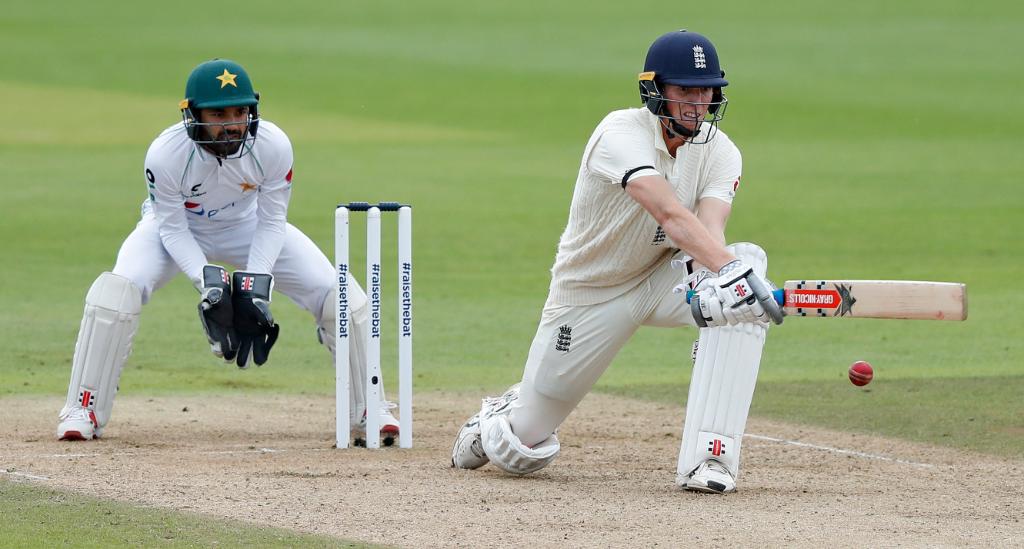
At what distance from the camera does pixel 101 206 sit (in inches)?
687

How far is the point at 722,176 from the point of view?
18.7ft

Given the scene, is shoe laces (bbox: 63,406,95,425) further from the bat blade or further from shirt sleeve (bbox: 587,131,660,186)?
the bat blade

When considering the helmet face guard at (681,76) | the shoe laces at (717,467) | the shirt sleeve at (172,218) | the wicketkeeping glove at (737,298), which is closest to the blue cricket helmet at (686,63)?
the helmet face guard at (681,76)

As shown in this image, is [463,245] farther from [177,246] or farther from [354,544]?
[354,544]

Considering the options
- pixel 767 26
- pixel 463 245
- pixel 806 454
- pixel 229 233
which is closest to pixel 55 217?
pixel 463 245

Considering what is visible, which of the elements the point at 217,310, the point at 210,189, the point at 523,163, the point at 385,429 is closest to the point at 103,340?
the point at 217,310

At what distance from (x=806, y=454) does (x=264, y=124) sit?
9.02 ft

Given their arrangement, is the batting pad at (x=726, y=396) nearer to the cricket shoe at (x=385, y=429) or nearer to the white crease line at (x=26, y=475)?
the cricket shoe at (x=385, y=429)

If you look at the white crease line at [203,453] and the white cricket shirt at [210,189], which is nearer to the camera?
the white crease line at [203,453]

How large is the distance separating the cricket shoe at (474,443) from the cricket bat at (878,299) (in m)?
1.36

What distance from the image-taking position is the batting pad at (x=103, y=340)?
21.6 feet

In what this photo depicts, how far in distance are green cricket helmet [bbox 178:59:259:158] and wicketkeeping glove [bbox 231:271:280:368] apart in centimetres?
54

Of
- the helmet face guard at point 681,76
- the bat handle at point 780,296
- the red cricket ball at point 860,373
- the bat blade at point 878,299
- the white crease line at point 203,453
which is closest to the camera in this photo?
the bat blade at point 878,299

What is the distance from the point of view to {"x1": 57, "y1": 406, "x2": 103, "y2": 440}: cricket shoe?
21.4 ft
